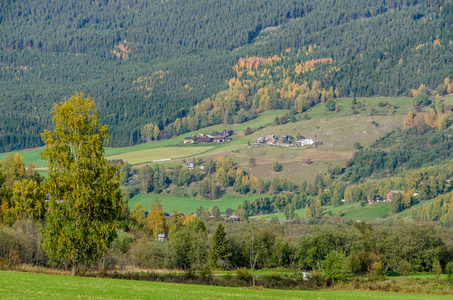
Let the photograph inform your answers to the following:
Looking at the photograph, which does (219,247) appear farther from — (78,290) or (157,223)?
(78,290)

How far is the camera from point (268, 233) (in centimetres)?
11400

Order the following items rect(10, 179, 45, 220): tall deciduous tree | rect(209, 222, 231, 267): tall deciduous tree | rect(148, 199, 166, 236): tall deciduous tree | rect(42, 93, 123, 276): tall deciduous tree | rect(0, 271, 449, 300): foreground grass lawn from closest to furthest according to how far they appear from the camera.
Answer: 1. rect(0, 271, 449, 300): foreground grass lawn
2. rect(42, 93, 123, 276): tall deciduous tree
3. rect(10, 179, 45, 220): tall deciduous tree
4. rect(209, 222, 231, 267): tall deciduous tree
5. rect(148, 199, 166, 236): tall deciduous tree

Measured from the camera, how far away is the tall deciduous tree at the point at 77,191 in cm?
4962

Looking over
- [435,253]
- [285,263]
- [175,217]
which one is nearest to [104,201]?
[285,263]

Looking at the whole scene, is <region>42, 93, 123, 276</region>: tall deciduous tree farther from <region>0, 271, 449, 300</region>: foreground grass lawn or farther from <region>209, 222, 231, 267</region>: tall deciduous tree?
<region>209, 222, 231, 267</region>: tall deciduous tree

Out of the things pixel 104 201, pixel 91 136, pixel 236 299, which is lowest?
pixel 236 299

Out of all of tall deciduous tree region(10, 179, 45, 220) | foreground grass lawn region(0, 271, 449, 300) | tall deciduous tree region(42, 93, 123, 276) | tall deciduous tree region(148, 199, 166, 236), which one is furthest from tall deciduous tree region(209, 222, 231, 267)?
foreground grass lawn region(0, 271, 449, 300)

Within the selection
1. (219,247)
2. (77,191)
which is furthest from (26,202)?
(77,191)

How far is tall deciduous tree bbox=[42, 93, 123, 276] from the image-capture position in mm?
49625

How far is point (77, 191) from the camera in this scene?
49.4 metres

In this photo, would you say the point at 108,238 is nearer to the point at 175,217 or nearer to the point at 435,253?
the point at 435,253

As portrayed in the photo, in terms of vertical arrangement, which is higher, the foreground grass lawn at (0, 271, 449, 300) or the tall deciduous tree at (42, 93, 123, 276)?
the tall deciduous tree at (42, 93, 123, 276)

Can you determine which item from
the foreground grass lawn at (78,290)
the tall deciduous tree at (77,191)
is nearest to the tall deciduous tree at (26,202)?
the tall deciduous tree at (77,191)

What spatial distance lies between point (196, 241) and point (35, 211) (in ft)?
95.2
